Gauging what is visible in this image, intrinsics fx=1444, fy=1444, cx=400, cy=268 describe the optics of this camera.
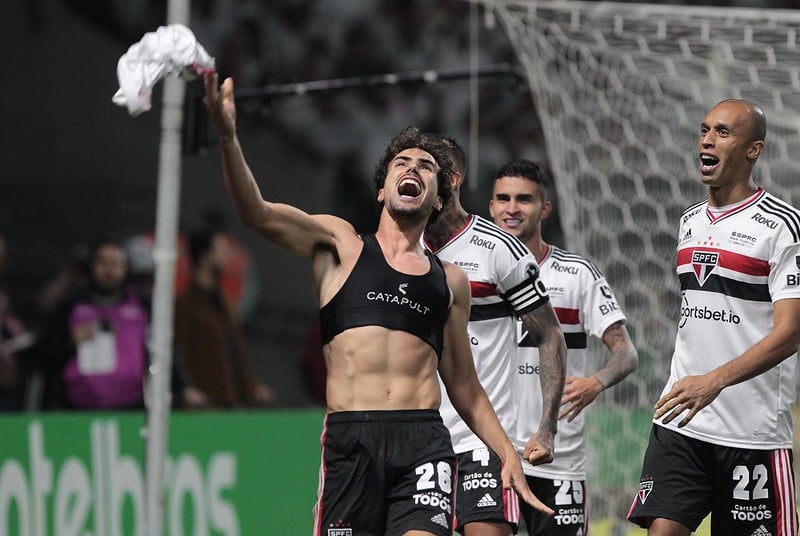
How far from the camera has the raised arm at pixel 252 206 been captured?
4828 millimetres

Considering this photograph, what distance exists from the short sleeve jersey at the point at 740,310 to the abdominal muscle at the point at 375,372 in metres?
1.34

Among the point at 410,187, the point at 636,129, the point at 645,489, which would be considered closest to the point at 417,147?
the point at 410,187

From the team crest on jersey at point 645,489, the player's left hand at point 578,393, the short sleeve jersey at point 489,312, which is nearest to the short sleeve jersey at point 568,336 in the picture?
the short sleeve jersey at point 489,312

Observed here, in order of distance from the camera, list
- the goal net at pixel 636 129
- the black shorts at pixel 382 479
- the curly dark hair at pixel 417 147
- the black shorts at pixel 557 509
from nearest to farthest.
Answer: the black shorts at pixel 382 479, the curly dark hair at pixel 417 147, the black shorts at pixel 557 509, the goal net at pixel 636 129

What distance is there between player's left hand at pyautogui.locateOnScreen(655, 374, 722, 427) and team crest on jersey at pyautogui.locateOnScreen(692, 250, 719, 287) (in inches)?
28.0

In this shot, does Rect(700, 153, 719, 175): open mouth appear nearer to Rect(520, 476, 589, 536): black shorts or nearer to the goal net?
Rect(520, 476, 589, 536): black shorts

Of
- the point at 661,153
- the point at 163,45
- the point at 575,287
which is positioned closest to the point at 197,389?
the point at 661,153

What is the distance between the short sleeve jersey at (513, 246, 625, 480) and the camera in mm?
7668

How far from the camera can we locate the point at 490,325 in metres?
7.14

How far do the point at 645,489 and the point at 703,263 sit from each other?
102 cm

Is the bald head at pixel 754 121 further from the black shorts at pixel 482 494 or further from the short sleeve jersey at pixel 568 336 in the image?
the black shorts at pixel 482 494

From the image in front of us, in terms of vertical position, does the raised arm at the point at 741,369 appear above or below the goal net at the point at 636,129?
below

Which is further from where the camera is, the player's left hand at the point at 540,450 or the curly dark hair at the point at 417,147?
the curly dark hair at the point at 417,147

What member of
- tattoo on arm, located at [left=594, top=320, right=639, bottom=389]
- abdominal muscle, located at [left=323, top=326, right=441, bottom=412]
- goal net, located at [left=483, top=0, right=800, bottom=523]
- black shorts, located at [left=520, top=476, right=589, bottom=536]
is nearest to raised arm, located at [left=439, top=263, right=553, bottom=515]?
abdominal muscle, located at [left=323, top=326, right=441, bottom=412]
